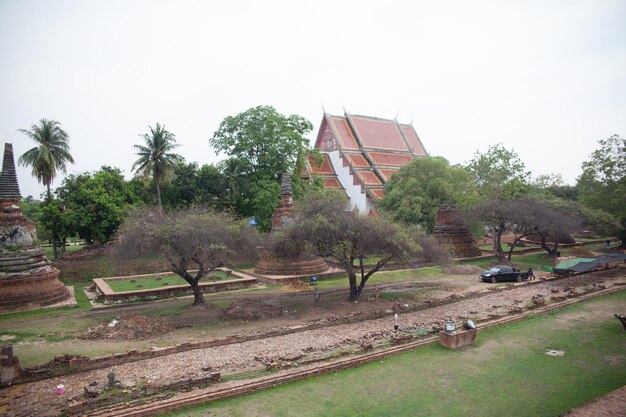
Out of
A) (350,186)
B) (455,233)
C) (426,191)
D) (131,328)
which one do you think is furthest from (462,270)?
(131,328)

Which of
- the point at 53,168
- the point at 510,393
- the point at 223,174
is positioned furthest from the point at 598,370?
the point at 53,168

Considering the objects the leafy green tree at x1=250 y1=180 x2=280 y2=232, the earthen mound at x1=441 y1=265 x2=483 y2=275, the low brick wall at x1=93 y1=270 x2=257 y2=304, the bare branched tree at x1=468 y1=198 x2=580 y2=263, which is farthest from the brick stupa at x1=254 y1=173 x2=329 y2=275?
the bare branched tree at x1=468 y1=198 x2=580 y2=263

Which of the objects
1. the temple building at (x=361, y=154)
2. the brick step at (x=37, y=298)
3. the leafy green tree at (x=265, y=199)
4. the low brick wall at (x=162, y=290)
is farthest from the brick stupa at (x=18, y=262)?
the temple building at (x=361, y=154)

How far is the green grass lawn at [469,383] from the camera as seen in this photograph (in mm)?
8672

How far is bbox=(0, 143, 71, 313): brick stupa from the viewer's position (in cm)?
1767

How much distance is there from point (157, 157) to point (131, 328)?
19274mm

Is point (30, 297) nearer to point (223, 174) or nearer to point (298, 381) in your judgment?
point (298, 381)

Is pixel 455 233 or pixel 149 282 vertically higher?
pixel 455 233

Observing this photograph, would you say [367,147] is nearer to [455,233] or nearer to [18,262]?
[455,233]

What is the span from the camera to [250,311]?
16156 mm

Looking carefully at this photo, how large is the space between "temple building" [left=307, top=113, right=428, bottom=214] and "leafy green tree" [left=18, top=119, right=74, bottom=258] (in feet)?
76.7

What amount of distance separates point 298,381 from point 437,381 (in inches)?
140

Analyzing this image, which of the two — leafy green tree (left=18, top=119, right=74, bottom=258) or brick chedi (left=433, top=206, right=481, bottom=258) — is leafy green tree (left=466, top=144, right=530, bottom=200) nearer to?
brick chedi (left=433, top=206, right=481, bottom=258)

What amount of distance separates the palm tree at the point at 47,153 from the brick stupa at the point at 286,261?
1750 cm
